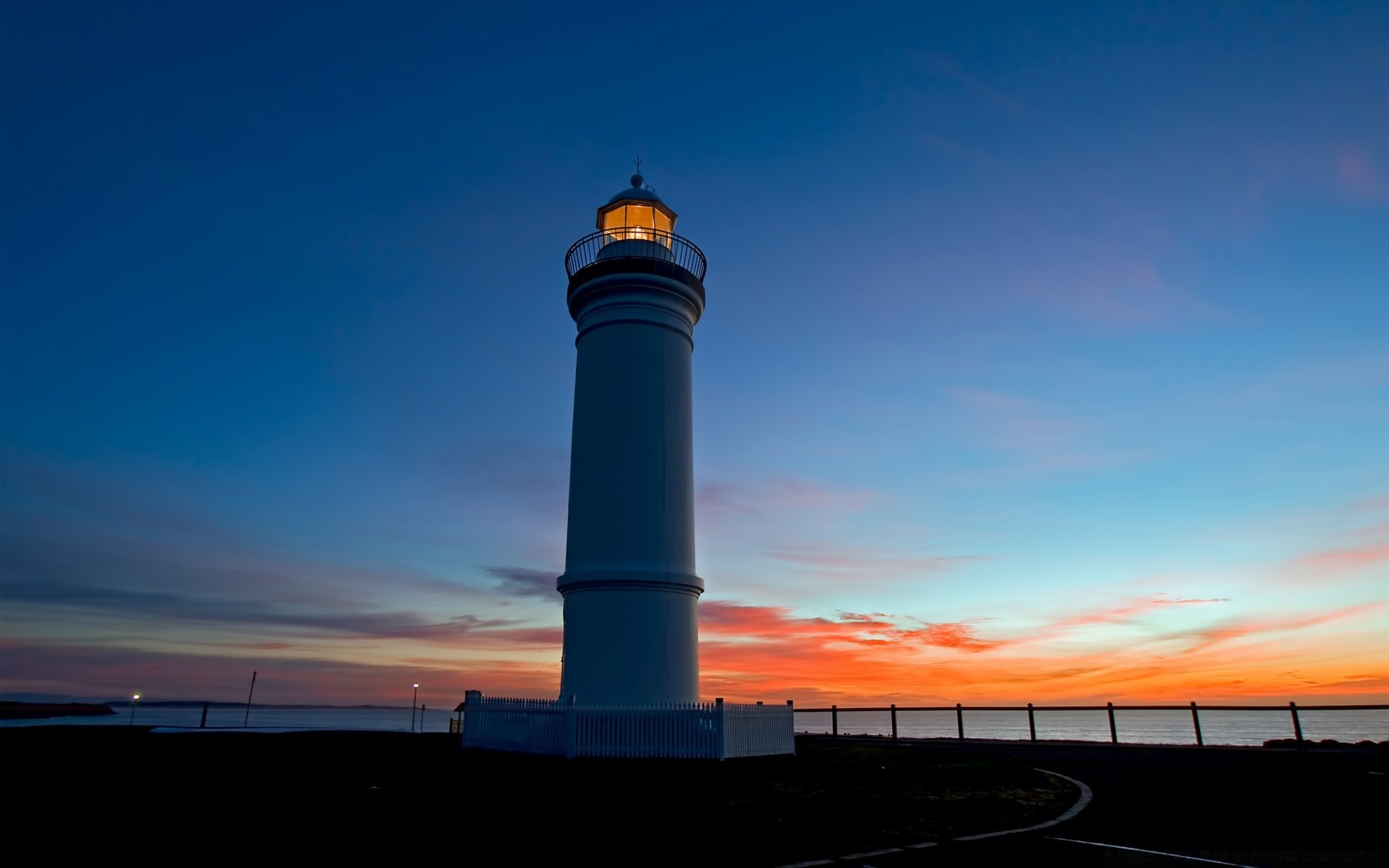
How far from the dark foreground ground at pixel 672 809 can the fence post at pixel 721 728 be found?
11.9 inches

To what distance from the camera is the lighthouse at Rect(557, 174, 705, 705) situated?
17.2 meters

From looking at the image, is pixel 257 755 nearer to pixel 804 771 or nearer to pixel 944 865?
pixel 804 771

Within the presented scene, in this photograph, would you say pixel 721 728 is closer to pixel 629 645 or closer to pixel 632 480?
pixel 629 645

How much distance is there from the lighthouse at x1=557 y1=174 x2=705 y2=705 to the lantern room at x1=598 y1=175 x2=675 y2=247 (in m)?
0.07

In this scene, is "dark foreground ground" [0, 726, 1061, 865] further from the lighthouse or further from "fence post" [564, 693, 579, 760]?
the lighthouse

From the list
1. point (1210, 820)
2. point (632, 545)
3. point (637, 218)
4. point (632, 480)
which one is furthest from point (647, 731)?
point (637, 218)

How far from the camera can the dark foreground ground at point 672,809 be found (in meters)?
7.09

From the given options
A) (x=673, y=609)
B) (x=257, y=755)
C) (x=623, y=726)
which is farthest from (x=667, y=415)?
(x=257, y=755)

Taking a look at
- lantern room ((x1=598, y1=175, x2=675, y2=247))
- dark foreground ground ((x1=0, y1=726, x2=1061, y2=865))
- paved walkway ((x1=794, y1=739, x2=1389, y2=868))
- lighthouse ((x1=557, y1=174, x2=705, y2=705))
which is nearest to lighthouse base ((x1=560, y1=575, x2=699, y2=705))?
lighthouse ((x1=557, y1=174, x2=705, y2=705))

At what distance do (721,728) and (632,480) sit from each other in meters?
5.86

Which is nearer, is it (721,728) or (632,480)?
(721,728)

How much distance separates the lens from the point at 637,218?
2102 centimetres

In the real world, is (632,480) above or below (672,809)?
above

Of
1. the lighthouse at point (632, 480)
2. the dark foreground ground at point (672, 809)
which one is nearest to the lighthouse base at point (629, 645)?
the lighthouse at point (632, 480)
